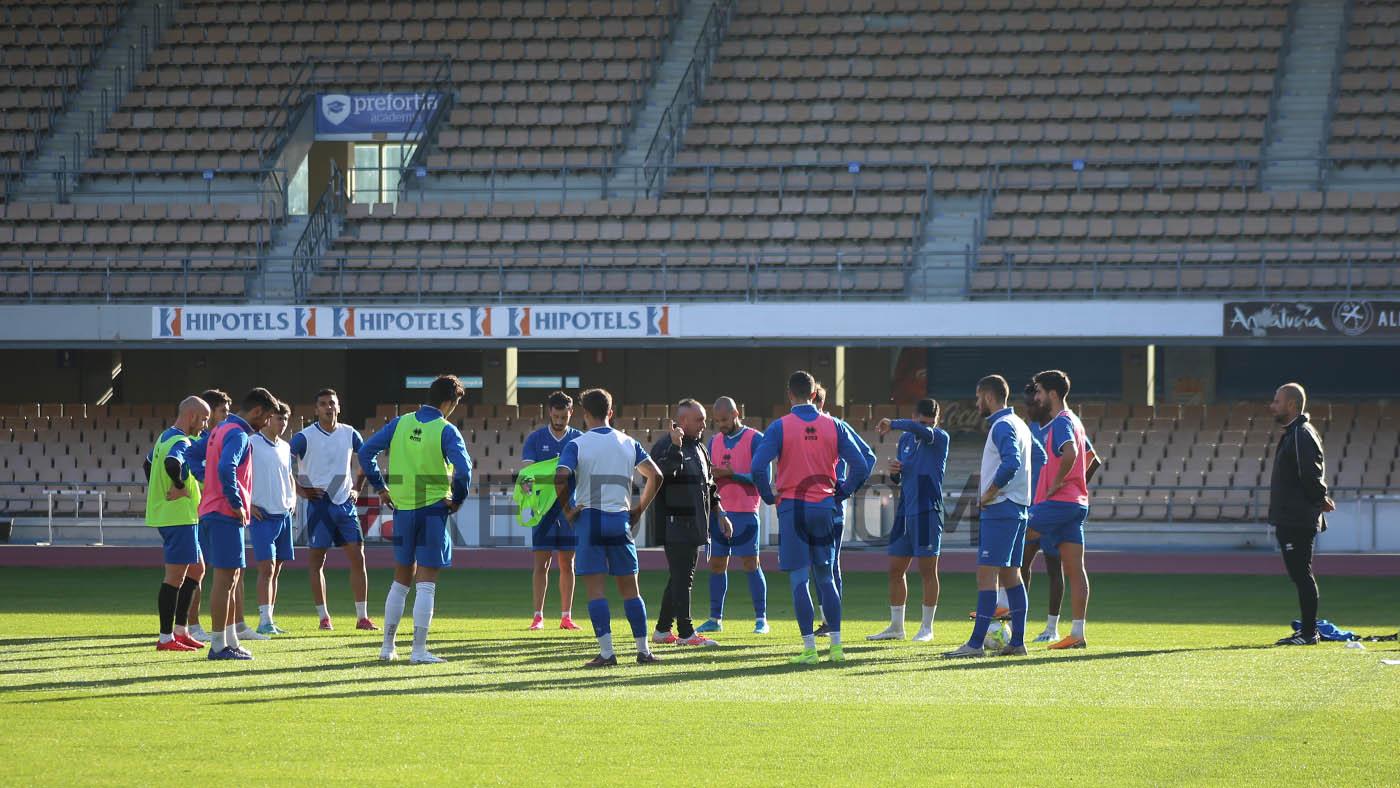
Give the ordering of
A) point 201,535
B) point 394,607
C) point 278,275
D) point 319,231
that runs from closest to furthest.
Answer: point 394,607, point 201,535, point 278,275, point 319,231

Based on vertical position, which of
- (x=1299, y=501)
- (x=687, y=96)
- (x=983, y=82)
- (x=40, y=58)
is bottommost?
(x=1299, y=501)

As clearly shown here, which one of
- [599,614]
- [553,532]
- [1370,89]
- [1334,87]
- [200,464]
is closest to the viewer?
[599,614]

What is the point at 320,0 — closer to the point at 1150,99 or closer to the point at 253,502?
the point at 1150,99

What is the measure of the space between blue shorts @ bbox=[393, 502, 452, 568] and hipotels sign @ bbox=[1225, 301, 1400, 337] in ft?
55.3

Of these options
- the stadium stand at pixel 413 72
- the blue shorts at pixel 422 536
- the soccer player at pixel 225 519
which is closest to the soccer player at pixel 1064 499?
the blue shorts at pixel 422 536

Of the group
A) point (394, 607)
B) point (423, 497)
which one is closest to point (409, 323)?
point (423, 497)

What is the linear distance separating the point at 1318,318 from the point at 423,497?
17266 millimetres

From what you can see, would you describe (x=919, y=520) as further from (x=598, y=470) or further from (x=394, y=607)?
(x=394, y=607)

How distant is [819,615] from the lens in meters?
14.9

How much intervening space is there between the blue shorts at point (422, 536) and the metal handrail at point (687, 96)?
18.5 meters

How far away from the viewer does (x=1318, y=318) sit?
78.3 ft

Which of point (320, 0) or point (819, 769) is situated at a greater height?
point (320, 0)

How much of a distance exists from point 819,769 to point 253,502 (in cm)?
692

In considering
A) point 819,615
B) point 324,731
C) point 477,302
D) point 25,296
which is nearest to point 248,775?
point 324,731
